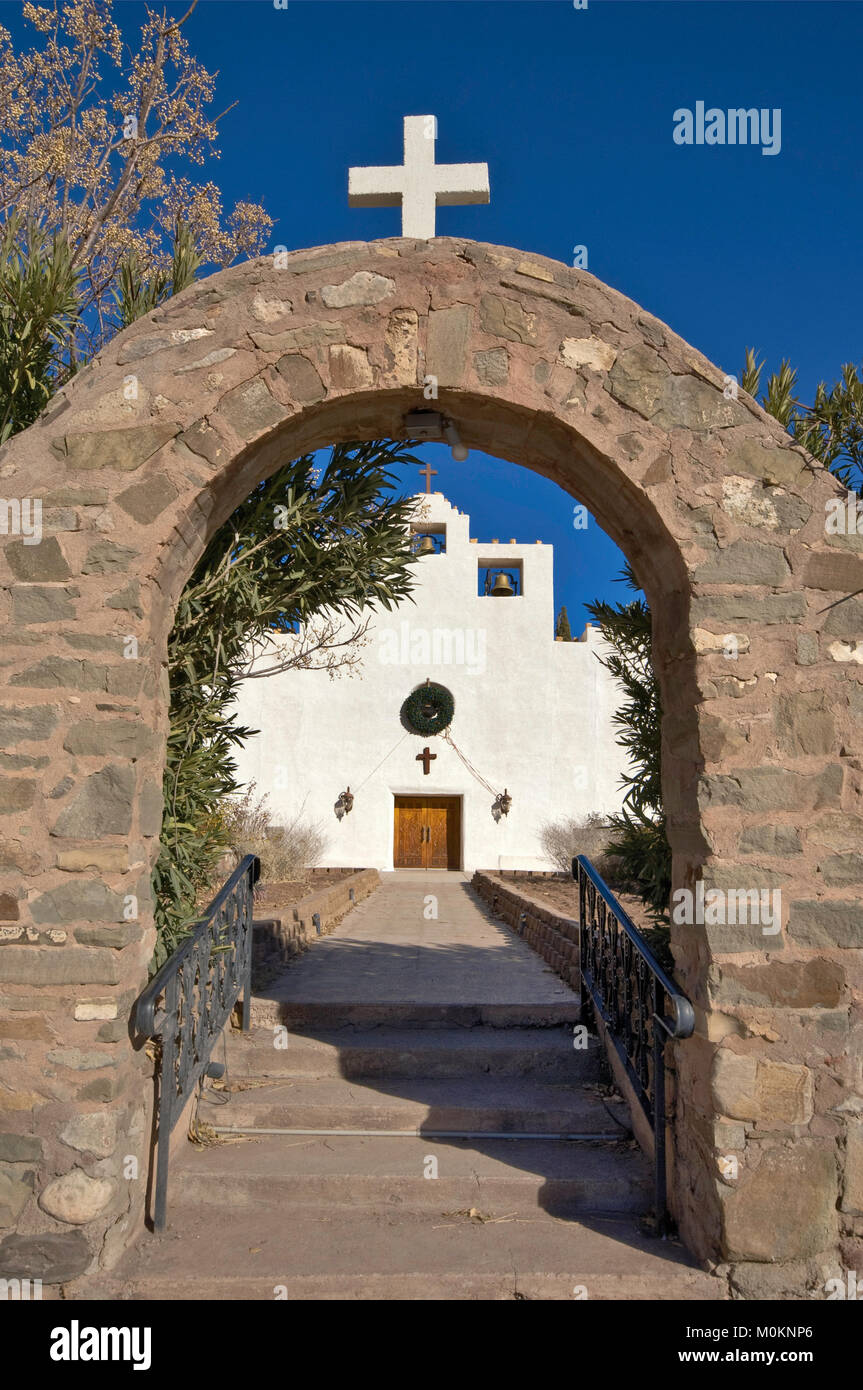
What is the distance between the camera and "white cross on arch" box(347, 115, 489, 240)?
402 cm

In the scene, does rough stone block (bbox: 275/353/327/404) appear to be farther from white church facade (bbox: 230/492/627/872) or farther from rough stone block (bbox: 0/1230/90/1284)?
white church facade (bbox: 230/492/627/872)

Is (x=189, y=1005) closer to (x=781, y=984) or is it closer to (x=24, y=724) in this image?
(x=24, y=724)

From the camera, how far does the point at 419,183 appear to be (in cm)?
404

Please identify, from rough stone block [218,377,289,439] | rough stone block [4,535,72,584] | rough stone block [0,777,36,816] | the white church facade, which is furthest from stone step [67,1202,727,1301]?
the white church facade

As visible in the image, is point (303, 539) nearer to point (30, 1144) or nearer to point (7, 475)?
point (7, 475)

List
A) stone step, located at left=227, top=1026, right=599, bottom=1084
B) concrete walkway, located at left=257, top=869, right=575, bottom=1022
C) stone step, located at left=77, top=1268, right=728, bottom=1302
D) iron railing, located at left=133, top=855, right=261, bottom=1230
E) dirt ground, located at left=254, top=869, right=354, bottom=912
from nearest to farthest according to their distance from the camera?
stone step, located at left=77, top=1268, right=728, bottom=1302 → iron railing, located at left=133, top=855, right=261, bottom=1230 → stone step, located at left=227, top=1026, right=599, bottom=1084 → concrete walkway, located at left=257, top=869, right=575, bottom=1022 → dirt ground, located at left=254, top=869, right=354, bottom=912

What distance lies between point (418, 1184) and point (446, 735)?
48.2 ft

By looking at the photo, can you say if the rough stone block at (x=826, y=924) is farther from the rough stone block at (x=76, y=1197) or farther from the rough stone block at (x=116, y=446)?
the rough stone block at (x=116, y=446)

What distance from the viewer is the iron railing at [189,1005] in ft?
11.4

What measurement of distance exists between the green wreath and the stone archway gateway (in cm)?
1433

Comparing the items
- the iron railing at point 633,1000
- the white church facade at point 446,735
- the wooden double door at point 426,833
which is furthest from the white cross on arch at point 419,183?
the wooden double door at point 426,833

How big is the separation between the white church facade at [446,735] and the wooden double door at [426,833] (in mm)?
26

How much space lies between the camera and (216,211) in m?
9.85

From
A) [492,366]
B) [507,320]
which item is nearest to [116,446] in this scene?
[492,366]
